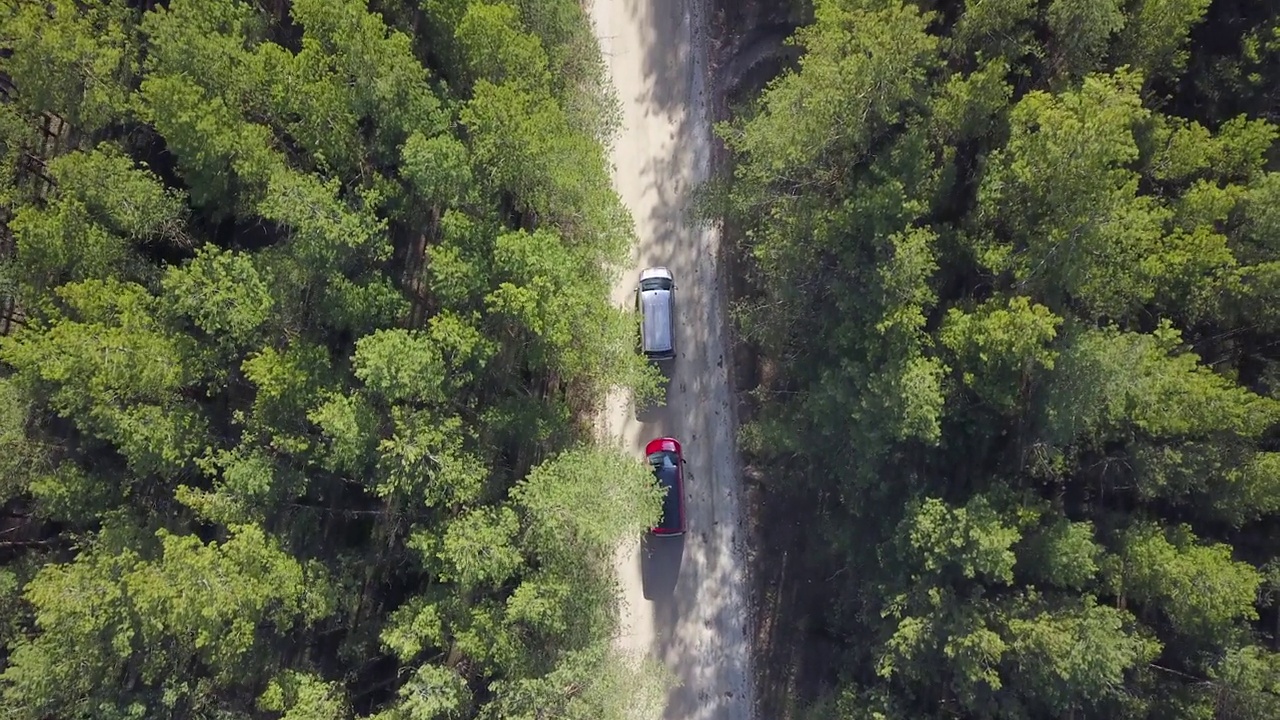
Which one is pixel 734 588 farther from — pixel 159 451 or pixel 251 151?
pixel 251 151

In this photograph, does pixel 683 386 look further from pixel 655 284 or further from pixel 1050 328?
pixel 1050 328

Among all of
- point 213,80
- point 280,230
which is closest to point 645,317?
point 280,230

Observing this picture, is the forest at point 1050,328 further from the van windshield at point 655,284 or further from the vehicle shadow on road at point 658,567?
the vehicle shadow on road at point 658,567

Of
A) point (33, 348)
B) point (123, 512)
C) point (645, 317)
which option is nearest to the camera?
point (33, 348)

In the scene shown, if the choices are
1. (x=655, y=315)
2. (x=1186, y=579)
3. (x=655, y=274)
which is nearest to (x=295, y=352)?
(x=655, y=315)

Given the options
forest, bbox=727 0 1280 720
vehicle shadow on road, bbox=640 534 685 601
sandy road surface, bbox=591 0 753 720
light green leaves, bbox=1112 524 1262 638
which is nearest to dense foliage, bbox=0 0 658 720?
vehicle shadow on road, bbox=640 534 685 601

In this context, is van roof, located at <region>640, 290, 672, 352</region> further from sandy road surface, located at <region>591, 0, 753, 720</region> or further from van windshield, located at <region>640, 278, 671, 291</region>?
sandy road surface, located at <region>591, 0, 753, 720</region>

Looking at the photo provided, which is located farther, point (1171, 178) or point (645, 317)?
point (645, 317)

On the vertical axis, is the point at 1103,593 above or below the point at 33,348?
below
